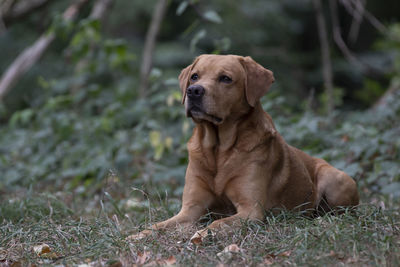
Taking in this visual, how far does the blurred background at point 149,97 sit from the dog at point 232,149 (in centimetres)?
53

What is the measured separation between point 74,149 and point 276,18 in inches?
256

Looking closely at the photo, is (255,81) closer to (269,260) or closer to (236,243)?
(236,243)

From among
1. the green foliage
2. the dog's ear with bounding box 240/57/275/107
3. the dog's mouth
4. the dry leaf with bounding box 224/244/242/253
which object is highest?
the dog's ear with bounding box 240/57/275/107

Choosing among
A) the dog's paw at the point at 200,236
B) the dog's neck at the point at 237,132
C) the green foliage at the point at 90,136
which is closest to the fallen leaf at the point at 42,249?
the dog's paw at the point at 200,236

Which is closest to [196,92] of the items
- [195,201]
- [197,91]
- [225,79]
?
[197,91]

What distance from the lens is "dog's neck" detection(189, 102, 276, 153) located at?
4.31 m

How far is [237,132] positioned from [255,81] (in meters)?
0.45

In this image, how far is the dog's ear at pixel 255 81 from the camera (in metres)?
4.29

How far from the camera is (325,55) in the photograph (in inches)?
368

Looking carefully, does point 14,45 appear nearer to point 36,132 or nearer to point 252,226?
point 36,132

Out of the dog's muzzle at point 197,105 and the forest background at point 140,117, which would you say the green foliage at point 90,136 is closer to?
the forest background at point 140,117

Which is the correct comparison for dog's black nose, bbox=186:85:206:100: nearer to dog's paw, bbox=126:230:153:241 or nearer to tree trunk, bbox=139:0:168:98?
dog's paw, bbox=126:230:153:241

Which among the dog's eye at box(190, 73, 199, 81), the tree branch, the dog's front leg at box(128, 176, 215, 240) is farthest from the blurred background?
the dog's eye at box(190, 73, 199, 81)

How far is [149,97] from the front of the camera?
1019cm
